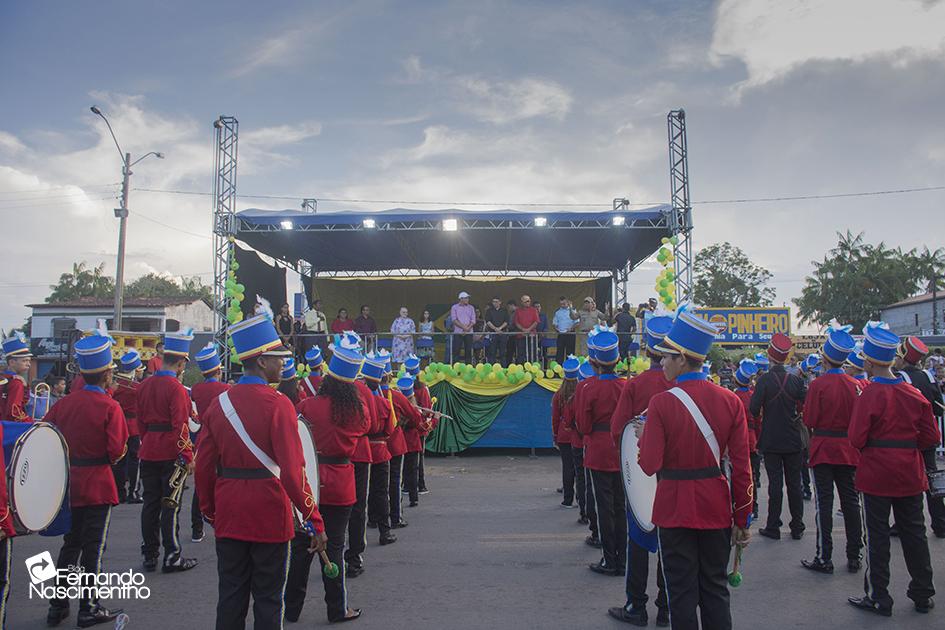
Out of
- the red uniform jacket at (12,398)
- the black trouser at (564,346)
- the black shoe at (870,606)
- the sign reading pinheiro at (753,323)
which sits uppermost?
the sign reading pinheiro at (753,323)

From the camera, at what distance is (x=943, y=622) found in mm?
4746

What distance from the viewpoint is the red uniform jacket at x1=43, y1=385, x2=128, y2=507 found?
15.8ft

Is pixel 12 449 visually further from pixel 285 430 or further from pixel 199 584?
pixel 199 584

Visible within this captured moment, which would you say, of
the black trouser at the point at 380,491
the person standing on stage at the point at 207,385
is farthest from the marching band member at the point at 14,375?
the black trouser at the point at 380,491

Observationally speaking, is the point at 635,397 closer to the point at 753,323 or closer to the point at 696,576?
the point at 696,576

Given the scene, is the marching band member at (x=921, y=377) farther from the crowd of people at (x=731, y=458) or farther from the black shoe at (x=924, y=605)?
the black shoe at (x=924, y=605)

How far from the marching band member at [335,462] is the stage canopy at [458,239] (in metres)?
10.3

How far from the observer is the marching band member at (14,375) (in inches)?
316

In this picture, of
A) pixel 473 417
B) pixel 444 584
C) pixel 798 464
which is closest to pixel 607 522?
pixel 444 584

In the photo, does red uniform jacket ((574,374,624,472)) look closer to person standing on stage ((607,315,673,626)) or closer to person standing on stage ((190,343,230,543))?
person standing on stage ((607,315,673,626))

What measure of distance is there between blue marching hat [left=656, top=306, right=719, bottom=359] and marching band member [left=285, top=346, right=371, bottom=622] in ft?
7.77

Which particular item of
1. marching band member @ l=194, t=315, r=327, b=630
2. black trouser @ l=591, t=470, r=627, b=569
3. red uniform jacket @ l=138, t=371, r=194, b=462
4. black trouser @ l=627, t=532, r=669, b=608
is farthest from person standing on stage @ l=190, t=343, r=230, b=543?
black trouser @ l=627, t=532, r=669, b=608

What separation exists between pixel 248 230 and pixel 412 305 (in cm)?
684

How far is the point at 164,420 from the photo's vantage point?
6.05 m
